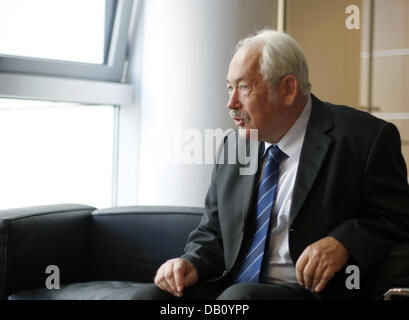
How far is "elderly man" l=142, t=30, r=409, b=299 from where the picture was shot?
1.63m

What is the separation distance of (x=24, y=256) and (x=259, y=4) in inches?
66.7

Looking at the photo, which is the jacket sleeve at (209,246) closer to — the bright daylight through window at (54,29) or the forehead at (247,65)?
the forehead at (247,65)

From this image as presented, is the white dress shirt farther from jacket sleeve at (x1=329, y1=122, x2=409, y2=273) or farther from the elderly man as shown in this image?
jacket sleeve at (x1=329, y1=122, x2=409, y2=273)

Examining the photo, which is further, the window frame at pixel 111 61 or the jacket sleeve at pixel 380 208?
the window frame at pixel 111 61

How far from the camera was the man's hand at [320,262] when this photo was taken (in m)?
1.58

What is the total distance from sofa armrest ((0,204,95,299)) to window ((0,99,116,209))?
69 centimetres

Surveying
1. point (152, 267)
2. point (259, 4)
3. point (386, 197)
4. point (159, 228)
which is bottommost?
point (152, 267)

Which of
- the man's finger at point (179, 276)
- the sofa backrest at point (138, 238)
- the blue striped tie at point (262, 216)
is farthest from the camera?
the sofa backrest at point (138, 238)

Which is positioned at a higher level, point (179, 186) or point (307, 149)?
point (307, 149)

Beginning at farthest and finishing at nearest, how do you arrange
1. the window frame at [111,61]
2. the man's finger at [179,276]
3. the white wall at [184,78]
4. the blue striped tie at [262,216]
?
1. the window frame at [111,61]
2. the white wall at [184,78]
3. the blue striped tie at [262,216]
4. the man's finger at [179,276]

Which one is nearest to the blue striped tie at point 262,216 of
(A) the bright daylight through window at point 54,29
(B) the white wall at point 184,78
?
(B) the white wall at point 184,78

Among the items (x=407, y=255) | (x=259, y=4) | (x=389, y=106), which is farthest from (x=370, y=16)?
(x=407, y=255)
